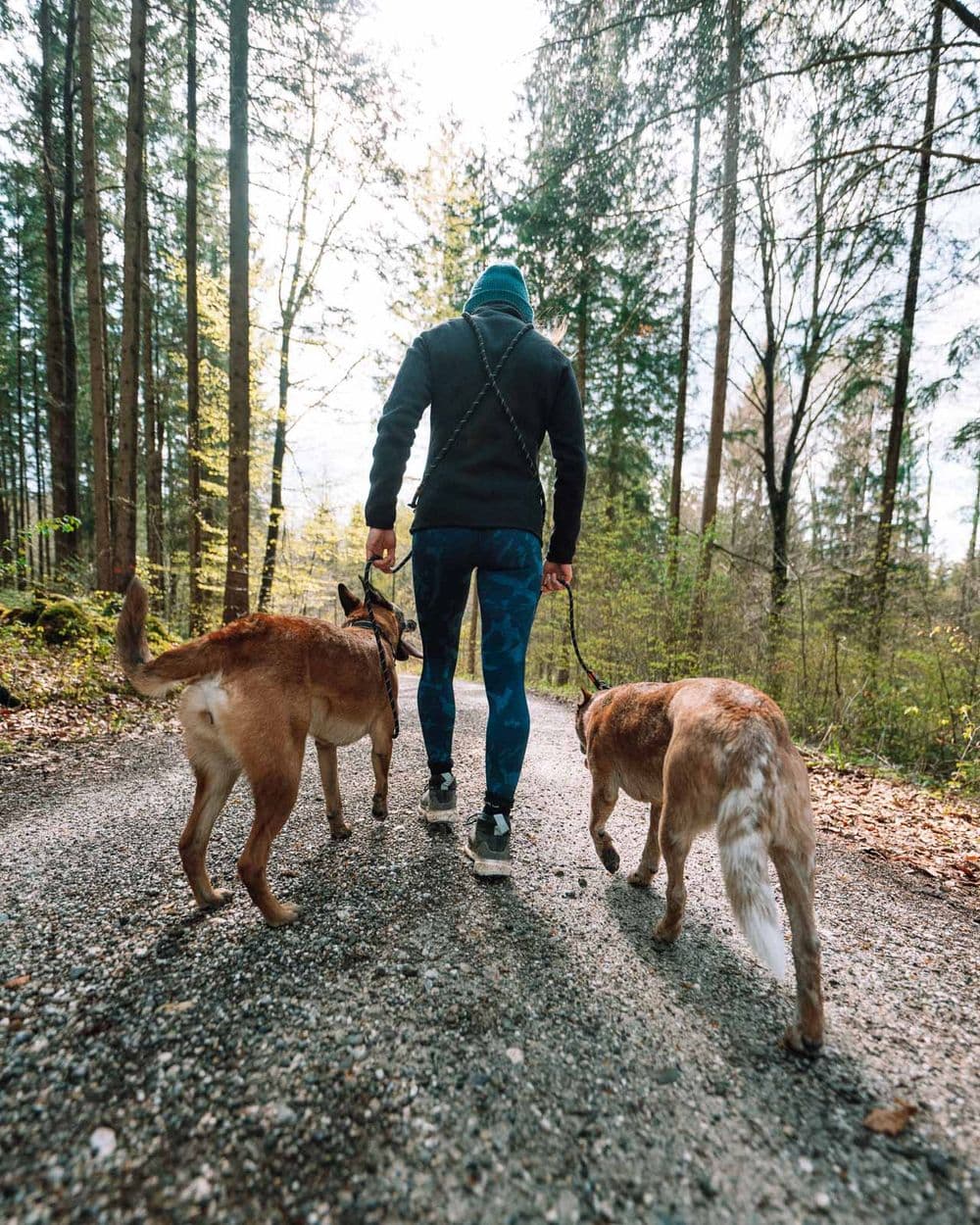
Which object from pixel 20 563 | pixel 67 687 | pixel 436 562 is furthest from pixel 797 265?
pixel 20 563

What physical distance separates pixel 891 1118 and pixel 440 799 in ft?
6.92

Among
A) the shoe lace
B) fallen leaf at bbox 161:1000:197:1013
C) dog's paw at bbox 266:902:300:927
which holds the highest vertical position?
the shoe lace

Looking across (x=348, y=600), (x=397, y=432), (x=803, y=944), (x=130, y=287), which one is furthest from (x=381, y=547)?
(x=130, y=287)

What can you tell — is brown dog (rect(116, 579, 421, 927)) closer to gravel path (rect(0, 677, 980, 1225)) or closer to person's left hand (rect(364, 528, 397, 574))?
gravel path (rect(0, 677, 980, 1225))

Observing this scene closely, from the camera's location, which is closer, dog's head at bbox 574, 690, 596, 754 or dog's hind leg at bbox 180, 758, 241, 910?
dog's hind leg at bbox 180, 758, 241, 910

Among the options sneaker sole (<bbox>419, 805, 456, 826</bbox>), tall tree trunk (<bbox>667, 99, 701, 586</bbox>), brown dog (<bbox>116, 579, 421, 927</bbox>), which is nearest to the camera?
brown dog (<bbox>116, 579, 421, 927</bbox>)

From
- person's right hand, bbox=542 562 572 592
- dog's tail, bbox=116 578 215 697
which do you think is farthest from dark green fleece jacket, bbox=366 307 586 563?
dog's tail, bbox=116 578 215 697

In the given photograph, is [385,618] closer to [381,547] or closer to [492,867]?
[381,547]

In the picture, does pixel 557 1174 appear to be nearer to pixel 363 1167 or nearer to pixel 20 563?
pixel 363 1167

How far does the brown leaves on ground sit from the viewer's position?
3.05 metres

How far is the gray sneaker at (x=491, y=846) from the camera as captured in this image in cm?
242

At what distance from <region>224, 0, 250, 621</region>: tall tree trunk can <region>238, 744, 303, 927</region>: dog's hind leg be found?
6.55m

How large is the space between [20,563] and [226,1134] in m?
8.04

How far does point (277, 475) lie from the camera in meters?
12.6
